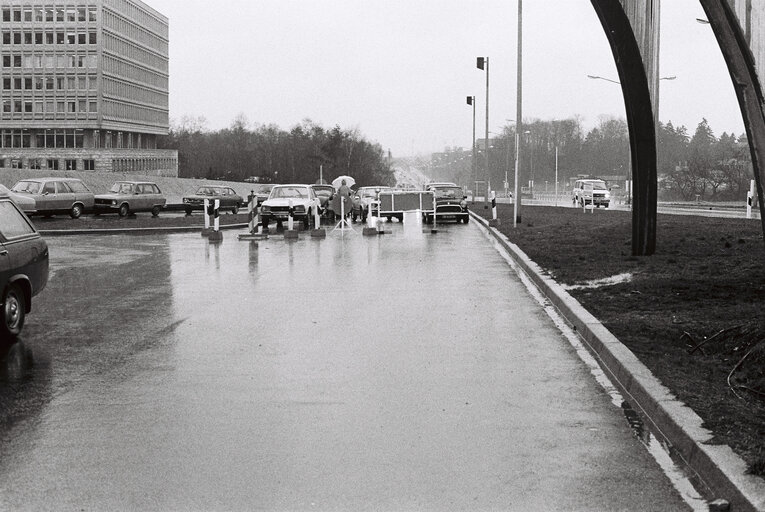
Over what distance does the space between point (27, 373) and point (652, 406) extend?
5113mm

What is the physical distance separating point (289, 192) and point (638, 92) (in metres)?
20.8

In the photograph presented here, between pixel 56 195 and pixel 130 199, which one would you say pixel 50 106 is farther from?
pixel 56 195

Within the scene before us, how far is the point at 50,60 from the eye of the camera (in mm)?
116500

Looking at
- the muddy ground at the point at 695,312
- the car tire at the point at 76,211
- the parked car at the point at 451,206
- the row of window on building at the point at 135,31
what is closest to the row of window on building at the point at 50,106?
the row of window on building at the point at 135,31

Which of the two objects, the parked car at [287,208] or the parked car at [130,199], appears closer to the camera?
the parked car at [287,208]

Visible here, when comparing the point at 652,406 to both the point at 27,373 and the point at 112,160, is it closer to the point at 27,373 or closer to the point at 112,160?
the point at 27,373

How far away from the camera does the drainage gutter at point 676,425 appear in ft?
15.6

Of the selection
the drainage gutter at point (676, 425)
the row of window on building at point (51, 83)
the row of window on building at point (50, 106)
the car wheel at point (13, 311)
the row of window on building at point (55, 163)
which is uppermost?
the row of window on building at point (51, 83)

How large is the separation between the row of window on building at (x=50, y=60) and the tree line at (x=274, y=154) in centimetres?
1936

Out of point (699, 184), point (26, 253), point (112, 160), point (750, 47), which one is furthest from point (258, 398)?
point (112, 160)

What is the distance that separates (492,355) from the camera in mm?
9172

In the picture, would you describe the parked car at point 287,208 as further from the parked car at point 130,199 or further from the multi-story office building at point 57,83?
the multi-story office building at point 57,83

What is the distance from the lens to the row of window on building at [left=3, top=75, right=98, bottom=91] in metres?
116

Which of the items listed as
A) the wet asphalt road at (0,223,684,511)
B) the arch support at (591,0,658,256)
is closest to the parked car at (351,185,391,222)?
the arch support at (591,0,658,256)
